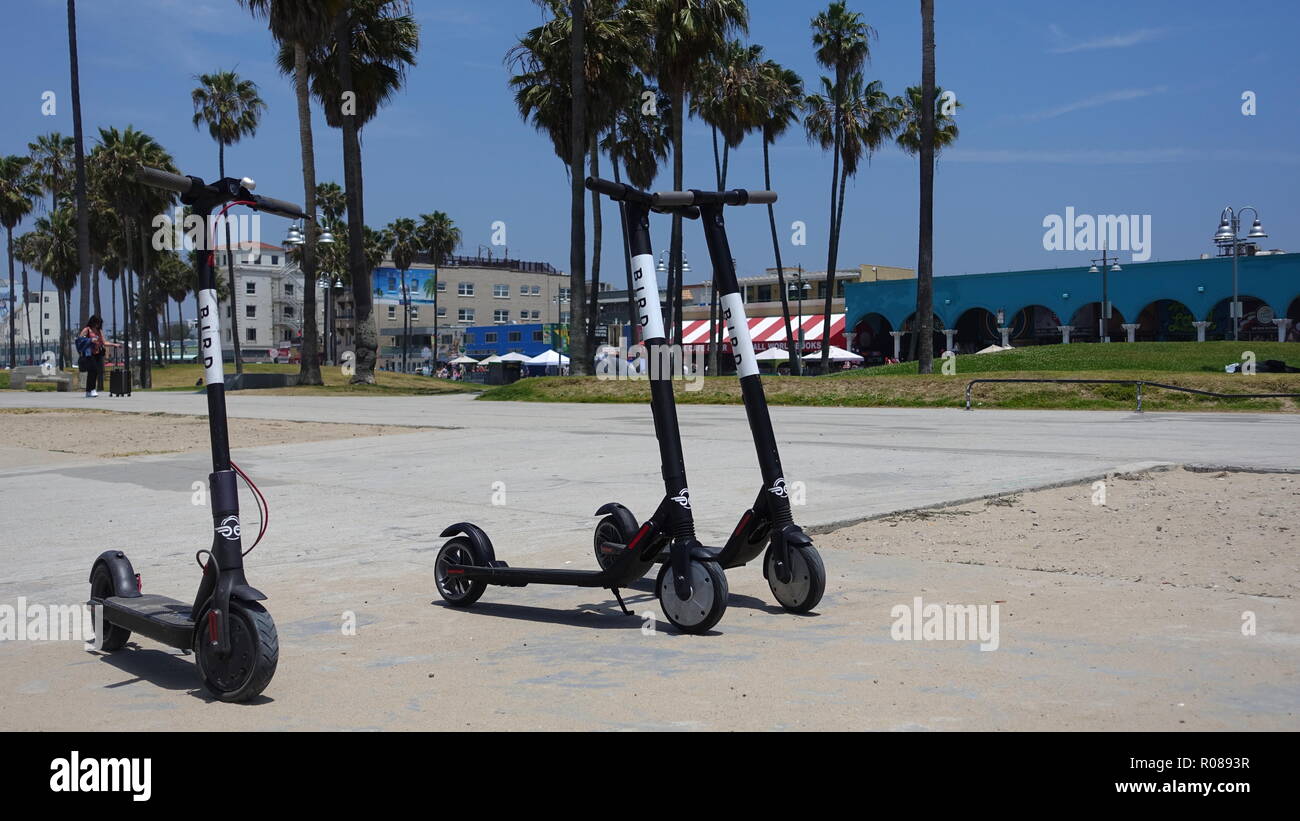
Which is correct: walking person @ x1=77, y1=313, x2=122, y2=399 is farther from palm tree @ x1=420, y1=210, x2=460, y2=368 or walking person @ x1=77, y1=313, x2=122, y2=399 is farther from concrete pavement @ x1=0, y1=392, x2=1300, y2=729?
palm tree @ x1=420, y1=210, x2=460, y2=368

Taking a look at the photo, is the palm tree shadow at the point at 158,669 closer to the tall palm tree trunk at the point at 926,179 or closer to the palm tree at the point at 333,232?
the tall palm tree trunk at the point at 926,179

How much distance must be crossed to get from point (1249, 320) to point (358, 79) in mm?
41467

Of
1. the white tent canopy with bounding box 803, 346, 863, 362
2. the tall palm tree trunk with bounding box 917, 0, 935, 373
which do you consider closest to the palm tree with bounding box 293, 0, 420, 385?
the tall palm tree trunk with bounding box 917, 0, 935, 373

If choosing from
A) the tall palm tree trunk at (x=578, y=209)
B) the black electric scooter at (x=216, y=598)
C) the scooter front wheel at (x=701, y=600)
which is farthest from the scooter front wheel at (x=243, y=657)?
the tall palm tree trunk at (x=578, y=209)

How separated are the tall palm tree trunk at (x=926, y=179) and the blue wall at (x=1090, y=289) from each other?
28.4 meters

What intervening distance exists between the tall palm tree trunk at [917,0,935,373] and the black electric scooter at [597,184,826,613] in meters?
24.7

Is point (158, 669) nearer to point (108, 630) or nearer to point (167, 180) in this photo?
point (108, 630)

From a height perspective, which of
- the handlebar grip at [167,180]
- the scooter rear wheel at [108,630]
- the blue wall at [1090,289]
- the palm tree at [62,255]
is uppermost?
the palm tree at [62,255]

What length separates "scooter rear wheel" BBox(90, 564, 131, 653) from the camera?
567 cm

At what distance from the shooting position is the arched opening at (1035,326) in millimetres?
62375

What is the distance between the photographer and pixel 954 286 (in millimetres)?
63656

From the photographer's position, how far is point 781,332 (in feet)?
242

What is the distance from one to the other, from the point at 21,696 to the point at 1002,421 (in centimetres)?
1868
